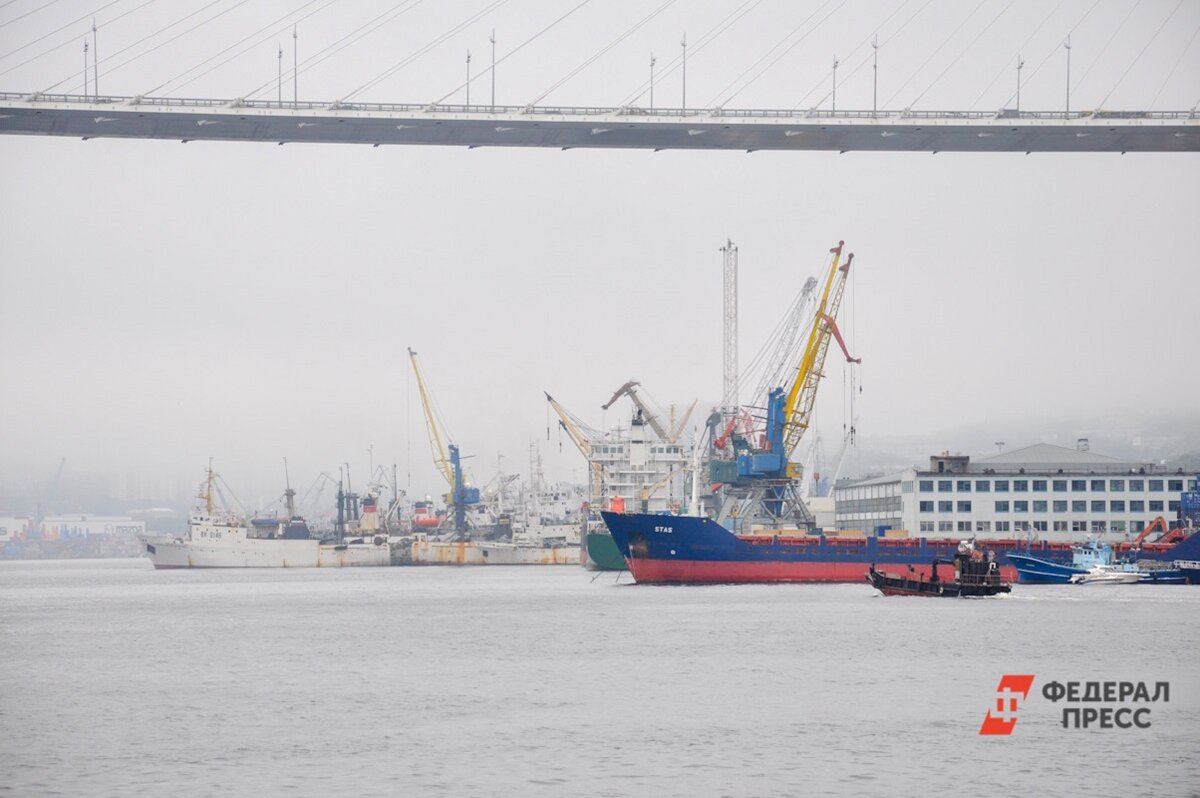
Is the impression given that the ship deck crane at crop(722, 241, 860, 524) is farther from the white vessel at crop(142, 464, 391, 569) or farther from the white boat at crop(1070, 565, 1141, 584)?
the white vessel at crop(142, 464, 391, 569)

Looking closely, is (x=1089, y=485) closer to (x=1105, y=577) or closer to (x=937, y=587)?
(x=1105, y=577)

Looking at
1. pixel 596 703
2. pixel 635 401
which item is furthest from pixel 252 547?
pixel 596 703

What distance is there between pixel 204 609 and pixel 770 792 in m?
49.2

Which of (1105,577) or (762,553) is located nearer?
(1105,577)

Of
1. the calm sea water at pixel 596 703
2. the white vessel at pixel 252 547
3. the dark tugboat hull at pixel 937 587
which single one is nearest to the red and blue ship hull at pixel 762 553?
the dark tugboat hull at pixel 937 587

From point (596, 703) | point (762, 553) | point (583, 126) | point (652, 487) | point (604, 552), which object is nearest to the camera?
point (596, 703)

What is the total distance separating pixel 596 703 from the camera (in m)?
30.4

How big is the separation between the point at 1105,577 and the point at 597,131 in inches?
1224

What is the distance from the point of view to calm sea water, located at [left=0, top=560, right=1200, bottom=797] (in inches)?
894

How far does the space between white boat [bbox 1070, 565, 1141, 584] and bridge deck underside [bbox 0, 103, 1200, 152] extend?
19.3m

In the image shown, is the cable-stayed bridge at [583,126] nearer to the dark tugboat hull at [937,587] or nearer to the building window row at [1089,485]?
the dark tugboat hull at [937,587]

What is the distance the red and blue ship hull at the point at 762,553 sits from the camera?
241ft

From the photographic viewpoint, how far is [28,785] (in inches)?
887

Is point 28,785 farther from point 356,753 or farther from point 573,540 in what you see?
point 573,540
